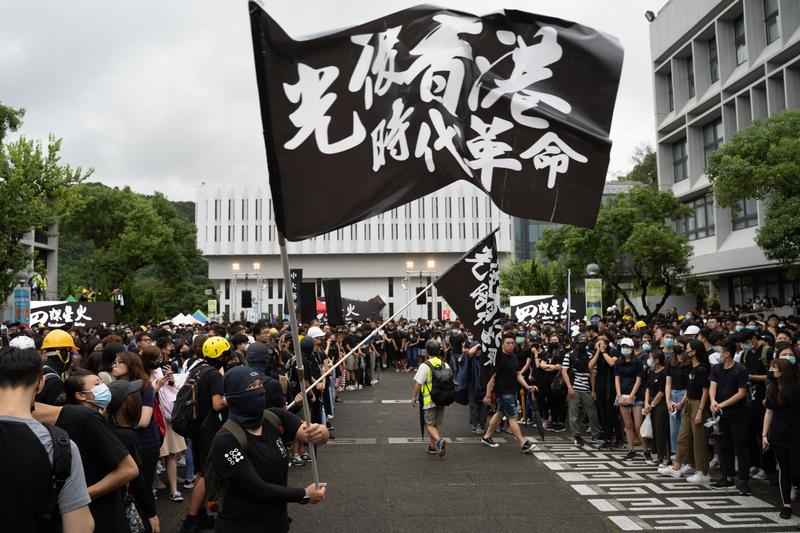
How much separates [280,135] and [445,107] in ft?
4.07

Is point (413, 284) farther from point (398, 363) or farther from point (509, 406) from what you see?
point (509, 406)

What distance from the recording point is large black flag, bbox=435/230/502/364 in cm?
919

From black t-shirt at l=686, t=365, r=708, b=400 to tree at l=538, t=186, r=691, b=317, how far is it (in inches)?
727

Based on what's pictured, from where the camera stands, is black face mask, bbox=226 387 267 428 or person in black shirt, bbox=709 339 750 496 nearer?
black face mask, bbox=226 387 267 428

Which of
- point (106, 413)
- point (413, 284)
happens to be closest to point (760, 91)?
point (106, 413)

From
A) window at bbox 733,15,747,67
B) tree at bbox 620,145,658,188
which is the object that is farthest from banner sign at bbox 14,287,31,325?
tree at bbox 620,145,658,188

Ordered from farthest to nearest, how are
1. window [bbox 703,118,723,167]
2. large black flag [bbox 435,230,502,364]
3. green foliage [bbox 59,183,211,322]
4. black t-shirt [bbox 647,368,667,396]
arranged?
green foliage [bbox 59,183,211,322]
window [bbox 703,118,723,167]
black t-shirt [bbox 647,368,667,396]
large black flag [bbox 435,230,502,364]

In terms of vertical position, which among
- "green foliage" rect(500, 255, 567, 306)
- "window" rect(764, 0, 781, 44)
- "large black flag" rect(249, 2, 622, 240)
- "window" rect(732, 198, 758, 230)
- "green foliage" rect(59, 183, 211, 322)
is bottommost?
"large black flag" rect(249, 2, 622, 240)

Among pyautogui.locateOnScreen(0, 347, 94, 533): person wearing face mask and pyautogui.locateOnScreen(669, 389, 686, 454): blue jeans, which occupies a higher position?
pyautogui.locateOnScreen(0, 347, 94, 533): person wearing face mask

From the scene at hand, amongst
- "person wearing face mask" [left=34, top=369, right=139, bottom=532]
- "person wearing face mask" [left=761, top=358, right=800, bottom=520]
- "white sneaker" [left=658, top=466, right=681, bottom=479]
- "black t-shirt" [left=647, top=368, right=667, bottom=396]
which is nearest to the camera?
"person wearing face mask" [left=34, top=369, right=139, bottom=532]

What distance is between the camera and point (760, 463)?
8930mm

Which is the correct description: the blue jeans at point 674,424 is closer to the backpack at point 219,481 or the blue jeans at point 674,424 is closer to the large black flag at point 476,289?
the large black flag at point 476,289

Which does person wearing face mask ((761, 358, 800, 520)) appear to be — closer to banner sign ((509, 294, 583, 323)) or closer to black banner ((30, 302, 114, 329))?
banner sign ((509, 294, 583, 323))

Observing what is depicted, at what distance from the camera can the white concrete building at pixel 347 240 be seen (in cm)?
7719
